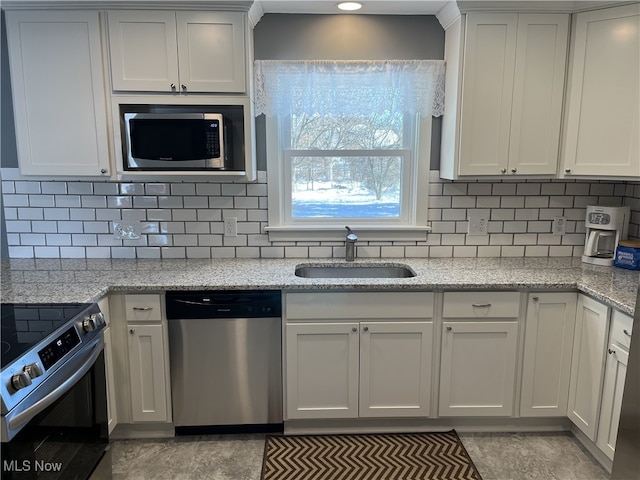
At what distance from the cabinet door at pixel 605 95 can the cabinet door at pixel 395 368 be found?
4.30 ft

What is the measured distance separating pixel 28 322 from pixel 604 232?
119 inches

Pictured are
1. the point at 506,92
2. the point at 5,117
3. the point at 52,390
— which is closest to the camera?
the point at 52,390

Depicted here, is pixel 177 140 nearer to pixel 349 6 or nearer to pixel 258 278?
pixel 258 278

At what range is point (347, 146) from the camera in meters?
2.87

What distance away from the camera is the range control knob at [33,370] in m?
1.47

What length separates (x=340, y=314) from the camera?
2.37m

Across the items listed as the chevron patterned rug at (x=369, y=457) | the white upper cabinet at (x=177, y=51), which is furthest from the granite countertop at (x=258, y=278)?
the white upper cabinet at (x=177, y=51)

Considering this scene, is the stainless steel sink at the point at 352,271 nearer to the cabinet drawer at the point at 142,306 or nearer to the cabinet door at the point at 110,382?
the cabinet drawer at the point at 142,306

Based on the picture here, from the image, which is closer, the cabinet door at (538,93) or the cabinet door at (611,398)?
the cabinet door at (611,398)

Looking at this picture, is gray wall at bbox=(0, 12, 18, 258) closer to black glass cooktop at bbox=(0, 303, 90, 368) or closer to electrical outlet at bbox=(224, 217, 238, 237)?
black glass cooktop at bbox=(0, 303, 90, 368)

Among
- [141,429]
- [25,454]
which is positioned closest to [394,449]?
[141,429]

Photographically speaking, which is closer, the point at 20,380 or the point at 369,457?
the point at 20,380

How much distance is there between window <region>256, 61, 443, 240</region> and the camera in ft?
8.86

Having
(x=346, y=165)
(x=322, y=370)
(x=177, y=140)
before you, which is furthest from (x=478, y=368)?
(x=177, y=140)
